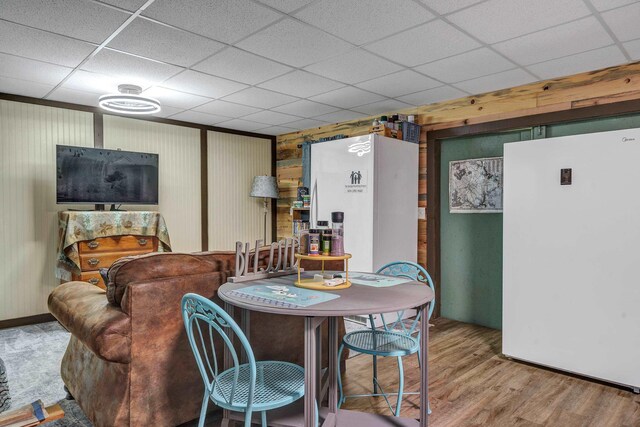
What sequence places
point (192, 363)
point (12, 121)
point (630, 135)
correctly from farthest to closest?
point (12, 121), point (630, 135), point (192, 363)

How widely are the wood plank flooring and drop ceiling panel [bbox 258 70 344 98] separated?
2.48 meters

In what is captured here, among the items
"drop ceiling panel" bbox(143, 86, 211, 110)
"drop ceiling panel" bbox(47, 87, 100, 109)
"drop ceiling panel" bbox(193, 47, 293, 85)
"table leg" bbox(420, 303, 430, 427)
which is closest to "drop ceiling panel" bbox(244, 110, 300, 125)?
"drop ceiling panel" bbox(143, 86, 211, 110)

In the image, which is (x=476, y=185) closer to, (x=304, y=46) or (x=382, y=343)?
(x=304, y=46)

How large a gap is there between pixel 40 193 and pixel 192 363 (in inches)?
135

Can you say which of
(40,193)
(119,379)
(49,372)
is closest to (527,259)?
(119,379)

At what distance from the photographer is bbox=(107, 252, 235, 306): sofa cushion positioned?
6.47 feet

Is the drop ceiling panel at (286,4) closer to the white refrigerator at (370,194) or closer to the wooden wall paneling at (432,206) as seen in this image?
the white refrigerator at (370,194)

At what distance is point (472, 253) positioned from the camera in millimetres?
4332

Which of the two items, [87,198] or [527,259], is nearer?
[527,259]

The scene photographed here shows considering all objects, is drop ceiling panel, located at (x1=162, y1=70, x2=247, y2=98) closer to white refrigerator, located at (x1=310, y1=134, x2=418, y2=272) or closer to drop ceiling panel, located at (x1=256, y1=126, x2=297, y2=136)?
white refrigerator, located at (x1=310, y1=134, x2=418, y2=272)

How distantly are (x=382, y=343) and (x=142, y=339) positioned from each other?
4.10 ft

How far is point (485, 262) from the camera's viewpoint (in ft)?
13.9

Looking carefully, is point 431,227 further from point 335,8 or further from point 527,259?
point 335,8

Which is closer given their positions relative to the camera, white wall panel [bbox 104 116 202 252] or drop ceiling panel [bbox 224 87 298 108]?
drop ceiling panel [bbox 224 87 298 108]
